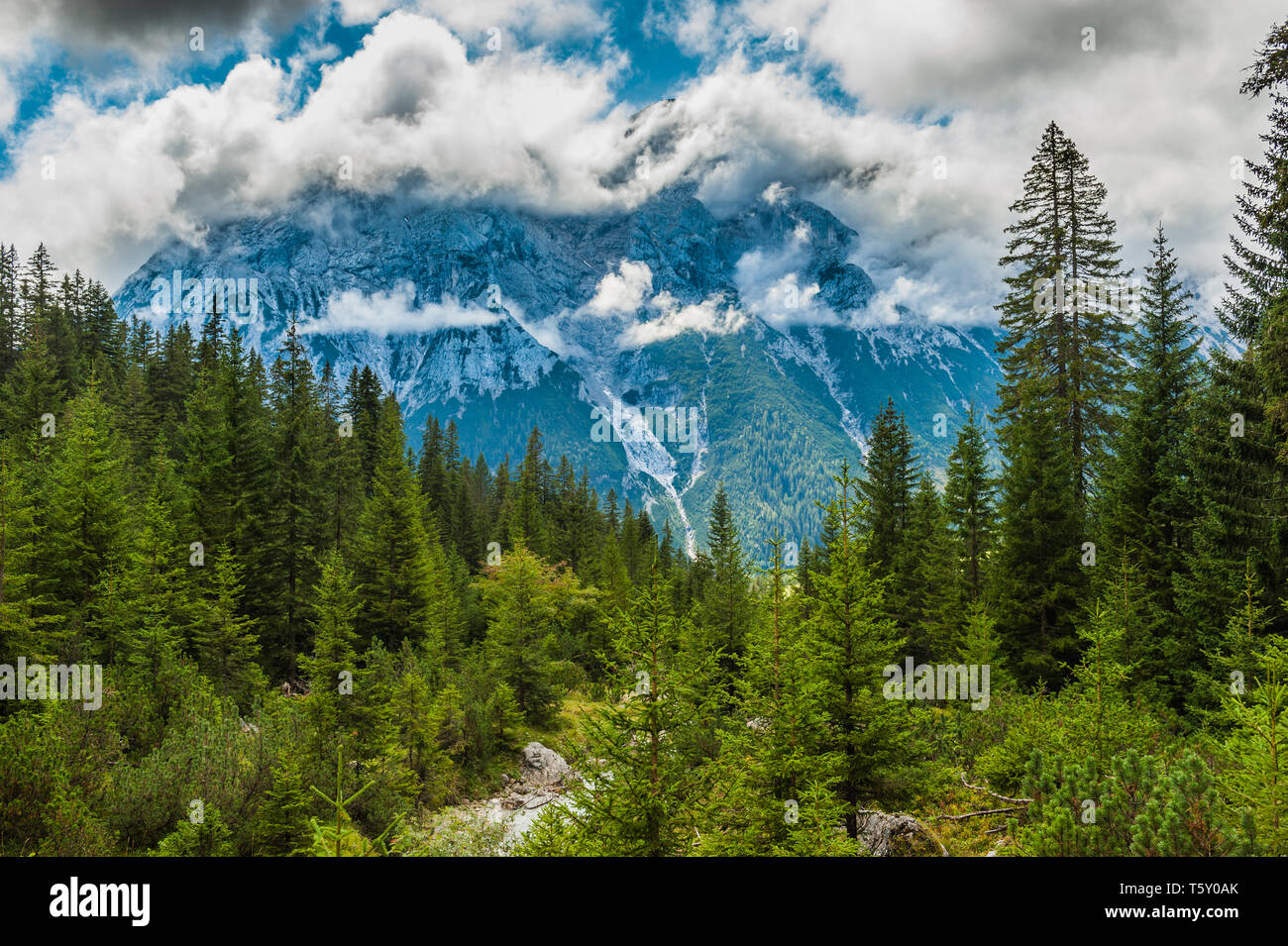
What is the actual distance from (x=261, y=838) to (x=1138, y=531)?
2522cm

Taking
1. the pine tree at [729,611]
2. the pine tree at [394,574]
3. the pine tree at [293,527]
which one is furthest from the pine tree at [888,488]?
the pine tree at [293,527]

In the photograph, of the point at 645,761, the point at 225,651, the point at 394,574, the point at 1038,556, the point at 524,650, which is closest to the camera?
the point at 645,761

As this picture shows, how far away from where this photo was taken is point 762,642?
1179 cm

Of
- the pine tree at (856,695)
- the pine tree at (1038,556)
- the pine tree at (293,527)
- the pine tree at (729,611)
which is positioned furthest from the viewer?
the pine tree at (729,611)

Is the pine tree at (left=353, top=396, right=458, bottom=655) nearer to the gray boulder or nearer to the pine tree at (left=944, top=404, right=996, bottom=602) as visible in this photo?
the gray boulder

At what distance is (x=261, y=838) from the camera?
11805mm

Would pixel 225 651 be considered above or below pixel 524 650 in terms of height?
above

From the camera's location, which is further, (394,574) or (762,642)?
(394,574)

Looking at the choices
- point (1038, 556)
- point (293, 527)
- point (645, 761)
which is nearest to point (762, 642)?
point (645, 761)

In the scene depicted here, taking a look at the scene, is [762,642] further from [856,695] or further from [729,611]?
[729,611]

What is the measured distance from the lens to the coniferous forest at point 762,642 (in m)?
9.08

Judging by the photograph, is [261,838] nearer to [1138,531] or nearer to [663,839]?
[663,839]

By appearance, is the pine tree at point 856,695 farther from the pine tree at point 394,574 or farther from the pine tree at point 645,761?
the pine tree at point 394,574

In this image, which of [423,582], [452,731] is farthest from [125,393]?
[452,731]
